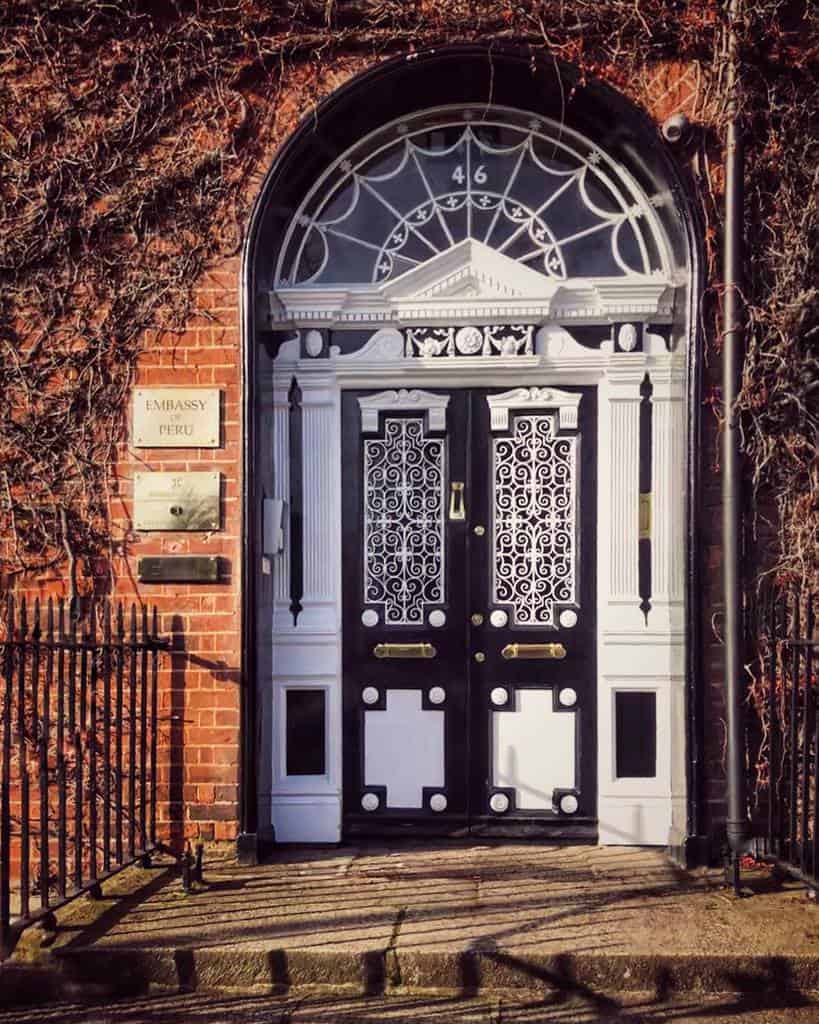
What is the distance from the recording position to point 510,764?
5789 millimetres

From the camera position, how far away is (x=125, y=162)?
5.57 metres

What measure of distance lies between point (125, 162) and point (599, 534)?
3210 mm

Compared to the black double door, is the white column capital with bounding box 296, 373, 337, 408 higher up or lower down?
higher up

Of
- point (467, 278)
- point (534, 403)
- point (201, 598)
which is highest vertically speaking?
point (467, 278)

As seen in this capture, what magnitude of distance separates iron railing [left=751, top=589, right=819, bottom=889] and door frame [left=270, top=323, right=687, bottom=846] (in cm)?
45

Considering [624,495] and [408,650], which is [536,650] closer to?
[408,650]

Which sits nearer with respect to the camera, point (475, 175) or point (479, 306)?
point (479, 306)

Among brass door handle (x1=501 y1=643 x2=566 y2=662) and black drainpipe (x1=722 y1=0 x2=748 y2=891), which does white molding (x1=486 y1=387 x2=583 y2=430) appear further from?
brass door handle (x1=501 y1=643 x2=566 y2=662)

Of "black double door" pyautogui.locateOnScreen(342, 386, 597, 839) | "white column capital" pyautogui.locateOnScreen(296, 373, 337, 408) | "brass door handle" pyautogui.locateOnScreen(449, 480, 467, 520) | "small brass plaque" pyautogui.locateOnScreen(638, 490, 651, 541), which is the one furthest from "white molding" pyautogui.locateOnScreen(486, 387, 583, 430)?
"white column capital" pyautogui.locateOnScreen(296, 373, 337, 408)

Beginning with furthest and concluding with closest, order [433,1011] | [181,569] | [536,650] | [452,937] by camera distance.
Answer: [536,650] < [181,569] < [452,937] < [433,1011]

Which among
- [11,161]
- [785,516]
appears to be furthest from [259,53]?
[785,516]

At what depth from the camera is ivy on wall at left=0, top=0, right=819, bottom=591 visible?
546 centimetres

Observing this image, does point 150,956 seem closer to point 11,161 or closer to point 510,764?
point 510,764

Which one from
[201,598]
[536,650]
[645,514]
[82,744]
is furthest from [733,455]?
[82,744]
